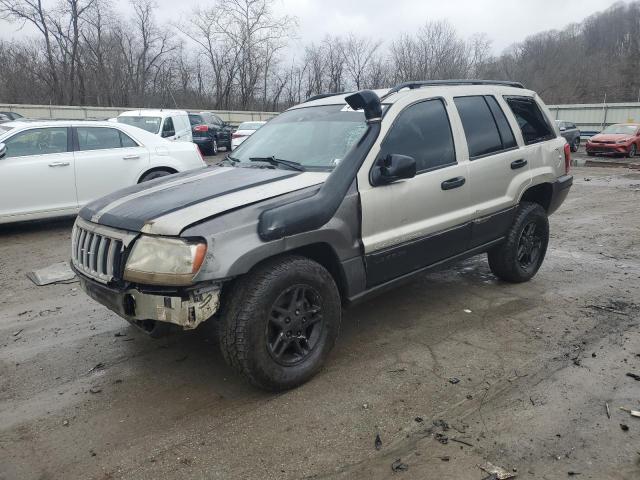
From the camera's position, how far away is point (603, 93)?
5691 centimetres

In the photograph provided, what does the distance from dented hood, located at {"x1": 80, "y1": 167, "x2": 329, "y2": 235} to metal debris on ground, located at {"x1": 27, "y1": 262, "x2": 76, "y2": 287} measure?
2430 mm

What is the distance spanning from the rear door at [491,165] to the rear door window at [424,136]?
9.9 inches

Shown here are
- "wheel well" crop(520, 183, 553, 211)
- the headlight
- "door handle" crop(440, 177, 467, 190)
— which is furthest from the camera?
"wheel well" crop(520, 183, 553, 211)

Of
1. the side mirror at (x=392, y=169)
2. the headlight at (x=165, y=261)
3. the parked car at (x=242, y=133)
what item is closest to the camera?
the headlight at (x=165, y=261)

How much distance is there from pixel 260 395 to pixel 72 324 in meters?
2.12

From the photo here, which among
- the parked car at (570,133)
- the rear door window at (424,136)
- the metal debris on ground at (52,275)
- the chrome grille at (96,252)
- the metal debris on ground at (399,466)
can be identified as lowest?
the metal debris on ground at (399,466)

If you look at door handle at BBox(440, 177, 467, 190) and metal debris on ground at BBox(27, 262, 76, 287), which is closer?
door handle at BBox(440, 177, 467, 190)

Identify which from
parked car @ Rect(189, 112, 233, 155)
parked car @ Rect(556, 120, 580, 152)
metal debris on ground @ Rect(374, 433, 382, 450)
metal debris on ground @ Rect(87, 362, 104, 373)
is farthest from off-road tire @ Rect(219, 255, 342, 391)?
parked car @ Rect(556, 120, 580, 152)

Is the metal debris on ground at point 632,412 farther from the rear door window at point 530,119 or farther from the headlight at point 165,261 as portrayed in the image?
the rear door window at point 530,119

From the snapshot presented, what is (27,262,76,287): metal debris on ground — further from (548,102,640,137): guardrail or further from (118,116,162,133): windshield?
(548,102,640,137): guardrail

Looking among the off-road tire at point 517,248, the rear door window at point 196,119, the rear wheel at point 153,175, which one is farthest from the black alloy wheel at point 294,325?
the rear door window at point 196,119

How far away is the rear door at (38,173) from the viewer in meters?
7.04

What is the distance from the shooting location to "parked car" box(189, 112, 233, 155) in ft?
67.9

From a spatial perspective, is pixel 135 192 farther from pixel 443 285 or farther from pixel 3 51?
pixel 3 51
